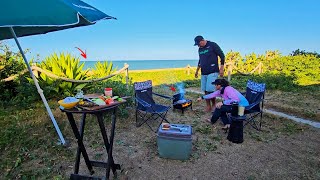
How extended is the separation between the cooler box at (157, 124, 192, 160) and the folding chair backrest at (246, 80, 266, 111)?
1.77 metres

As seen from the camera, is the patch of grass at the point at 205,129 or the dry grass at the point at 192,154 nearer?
the dry grass at the point at 192,154

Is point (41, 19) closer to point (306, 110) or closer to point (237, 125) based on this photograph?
point (237, 125)

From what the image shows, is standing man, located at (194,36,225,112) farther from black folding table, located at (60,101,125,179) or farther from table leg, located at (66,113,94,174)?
table leg, located at (66,113,94,174)

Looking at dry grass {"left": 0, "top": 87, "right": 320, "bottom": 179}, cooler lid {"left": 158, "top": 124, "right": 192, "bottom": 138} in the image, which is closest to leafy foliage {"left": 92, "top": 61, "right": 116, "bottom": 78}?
dry grass {"left": 0, "top": 87, "right": 320, "bottom": 179}

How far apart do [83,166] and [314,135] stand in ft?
13.7

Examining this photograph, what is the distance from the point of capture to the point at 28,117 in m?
4.99

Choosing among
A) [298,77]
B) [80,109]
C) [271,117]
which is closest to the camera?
[80,109]

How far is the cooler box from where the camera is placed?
133 inches

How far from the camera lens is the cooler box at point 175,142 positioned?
133 inches

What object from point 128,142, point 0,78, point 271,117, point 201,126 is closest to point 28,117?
point 0,78

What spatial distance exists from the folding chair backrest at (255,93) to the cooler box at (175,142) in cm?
177

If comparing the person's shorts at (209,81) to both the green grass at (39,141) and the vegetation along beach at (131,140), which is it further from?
the green grass at (39,141)

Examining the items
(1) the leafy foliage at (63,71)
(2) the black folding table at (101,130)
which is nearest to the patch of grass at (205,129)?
(2) the black folding table at (101,130)

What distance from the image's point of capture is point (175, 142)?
340 cm
